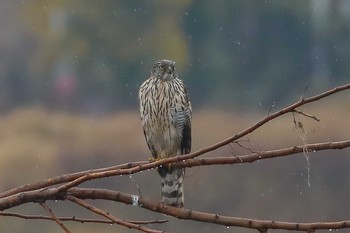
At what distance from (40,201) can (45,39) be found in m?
2.13

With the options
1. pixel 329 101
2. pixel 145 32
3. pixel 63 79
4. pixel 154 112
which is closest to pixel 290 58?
pixel 329 101

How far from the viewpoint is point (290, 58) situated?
3242 millimetres

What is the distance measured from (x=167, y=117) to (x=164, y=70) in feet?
0.46

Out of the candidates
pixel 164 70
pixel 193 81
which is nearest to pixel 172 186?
pixel 164 70

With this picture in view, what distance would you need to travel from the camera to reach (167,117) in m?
2.32

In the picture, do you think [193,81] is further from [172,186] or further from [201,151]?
[201,151]

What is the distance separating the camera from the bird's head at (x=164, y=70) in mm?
2377

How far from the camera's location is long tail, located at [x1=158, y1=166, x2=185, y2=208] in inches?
87.6

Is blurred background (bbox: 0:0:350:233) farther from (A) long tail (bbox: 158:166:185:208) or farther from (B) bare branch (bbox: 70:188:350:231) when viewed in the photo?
(B) bare branch (bbox: 70:188:350:231)

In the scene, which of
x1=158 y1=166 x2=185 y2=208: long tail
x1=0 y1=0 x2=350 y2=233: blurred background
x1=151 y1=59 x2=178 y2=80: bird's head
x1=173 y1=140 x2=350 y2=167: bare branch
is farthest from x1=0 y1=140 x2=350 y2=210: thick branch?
x1=0 y1=0 x2=350 y2=233: blurred background

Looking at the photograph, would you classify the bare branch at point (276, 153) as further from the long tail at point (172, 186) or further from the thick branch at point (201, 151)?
the long tail at point (172, 186)

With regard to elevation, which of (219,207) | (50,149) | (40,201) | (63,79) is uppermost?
(63,79)

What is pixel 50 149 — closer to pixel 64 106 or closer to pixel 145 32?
pixel 64 106

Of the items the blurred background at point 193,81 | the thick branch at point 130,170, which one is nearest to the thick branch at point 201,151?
the thick branch at point 130,170
